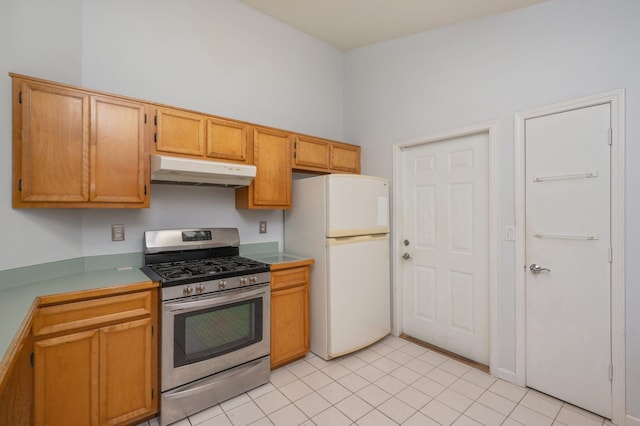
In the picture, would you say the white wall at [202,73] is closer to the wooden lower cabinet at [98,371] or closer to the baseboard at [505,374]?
the wooden lower cabinet at [98,371]

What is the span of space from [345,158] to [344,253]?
1.20 metres

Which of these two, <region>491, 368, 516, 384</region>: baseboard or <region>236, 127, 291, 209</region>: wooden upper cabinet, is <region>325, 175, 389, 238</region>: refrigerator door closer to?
<region>236, 127, 291, 209</region>: wooden upper cabinet

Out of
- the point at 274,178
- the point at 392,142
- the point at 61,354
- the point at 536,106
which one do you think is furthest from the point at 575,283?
the point at 61,354

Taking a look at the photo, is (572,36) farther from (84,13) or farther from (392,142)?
(84,13)

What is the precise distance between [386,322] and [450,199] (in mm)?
1424

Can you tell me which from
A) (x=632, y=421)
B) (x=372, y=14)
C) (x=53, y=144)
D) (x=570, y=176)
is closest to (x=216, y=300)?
(x=53, y=144)

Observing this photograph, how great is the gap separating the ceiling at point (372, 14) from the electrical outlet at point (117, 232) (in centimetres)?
241

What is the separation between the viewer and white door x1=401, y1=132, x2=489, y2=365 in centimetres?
261

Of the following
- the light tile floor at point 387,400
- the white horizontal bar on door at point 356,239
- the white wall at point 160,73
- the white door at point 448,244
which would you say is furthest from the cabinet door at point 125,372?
the white door at point 448,244

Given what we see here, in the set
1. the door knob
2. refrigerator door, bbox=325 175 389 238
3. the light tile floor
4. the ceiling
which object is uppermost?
the ceiling

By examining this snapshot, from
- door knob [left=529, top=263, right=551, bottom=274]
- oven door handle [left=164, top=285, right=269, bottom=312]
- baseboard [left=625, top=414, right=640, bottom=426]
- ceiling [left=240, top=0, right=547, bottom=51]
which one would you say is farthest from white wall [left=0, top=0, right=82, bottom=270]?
baseboard [left=625, top=414, right=640, bottom=426]

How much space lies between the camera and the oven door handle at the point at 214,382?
190 cm

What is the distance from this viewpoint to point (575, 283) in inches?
81.9

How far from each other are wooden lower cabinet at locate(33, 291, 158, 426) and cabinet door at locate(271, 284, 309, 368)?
92 cm
